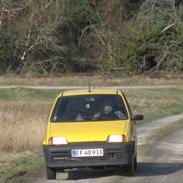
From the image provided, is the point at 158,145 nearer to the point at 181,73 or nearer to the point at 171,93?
the point at 171,93

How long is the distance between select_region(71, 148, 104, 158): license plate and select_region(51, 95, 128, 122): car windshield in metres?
1.12

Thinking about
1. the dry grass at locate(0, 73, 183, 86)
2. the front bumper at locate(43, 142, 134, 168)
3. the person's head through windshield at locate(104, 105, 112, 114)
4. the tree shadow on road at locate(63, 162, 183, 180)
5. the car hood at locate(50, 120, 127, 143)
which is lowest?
the dry grass at locate(0, 73, 183, 86)

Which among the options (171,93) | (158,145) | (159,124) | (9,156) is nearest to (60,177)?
(9,156)

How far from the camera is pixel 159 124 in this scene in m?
29.0

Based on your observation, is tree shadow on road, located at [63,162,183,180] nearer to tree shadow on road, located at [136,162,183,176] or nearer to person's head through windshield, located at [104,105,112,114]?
tree shadow on road, located at [136,162,183,176]

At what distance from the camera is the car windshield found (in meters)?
14.0

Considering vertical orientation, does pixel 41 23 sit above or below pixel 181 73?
above

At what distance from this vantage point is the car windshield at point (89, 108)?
45.9 ft

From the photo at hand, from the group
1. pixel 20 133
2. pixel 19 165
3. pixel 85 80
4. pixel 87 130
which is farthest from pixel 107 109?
pixel 85 80

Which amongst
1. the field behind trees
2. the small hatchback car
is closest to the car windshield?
the small hatchback car

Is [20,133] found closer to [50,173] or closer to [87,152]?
[50,173]

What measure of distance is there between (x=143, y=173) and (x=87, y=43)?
52.6 meters

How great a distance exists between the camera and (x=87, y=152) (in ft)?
42.3

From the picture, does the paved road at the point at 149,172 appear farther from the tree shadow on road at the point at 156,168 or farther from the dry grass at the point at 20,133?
the dry grass at the point at 20,133
